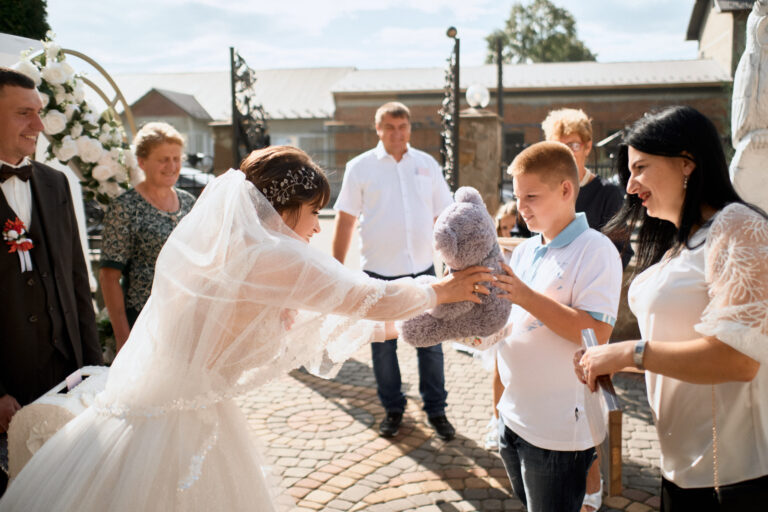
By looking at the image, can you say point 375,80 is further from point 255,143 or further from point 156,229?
point 156,229

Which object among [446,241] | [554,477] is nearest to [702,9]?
[446,241]

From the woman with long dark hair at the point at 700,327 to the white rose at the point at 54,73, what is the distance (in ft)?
13.0

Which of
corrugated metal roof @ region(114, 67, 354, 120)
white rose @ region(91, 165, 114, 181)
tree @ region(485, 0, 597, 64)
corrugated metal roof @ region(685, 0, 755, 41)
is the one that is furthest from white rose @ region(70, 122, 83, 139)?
tree @ region(485, 0, 597, 64)

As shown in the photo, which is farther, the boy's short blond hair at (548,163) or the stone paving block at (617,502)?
the stone paving block at (617,502)

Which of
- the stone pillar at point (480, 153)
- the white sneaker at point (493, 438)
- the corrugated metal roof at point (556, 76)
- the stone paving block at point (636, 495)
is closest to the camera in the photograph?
the stone paving block at point (636, 495)

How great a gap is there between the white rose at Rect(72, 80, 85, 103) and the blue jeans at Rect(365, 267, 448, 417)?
2.98 m

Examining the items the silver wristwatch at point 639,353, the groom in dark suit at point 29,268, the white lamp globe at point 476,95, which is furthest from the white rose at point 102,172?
the white lamp globe at point 476,95

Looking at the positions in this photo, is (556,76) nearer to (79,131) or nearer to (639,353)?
(79,131)

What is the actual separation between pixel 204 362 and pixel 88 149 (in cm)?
319

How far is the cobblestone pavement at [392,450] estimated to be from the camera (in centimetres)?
359

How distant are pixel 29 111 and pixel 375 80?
27111 mm

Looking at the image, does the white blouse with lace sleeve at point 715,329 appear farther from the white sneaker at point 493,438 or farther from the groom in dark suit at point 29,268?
the groom in dark suit at point 29,268

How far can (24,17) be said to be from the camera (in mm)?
6195

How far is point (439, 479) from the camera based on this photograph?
12.6 ft
